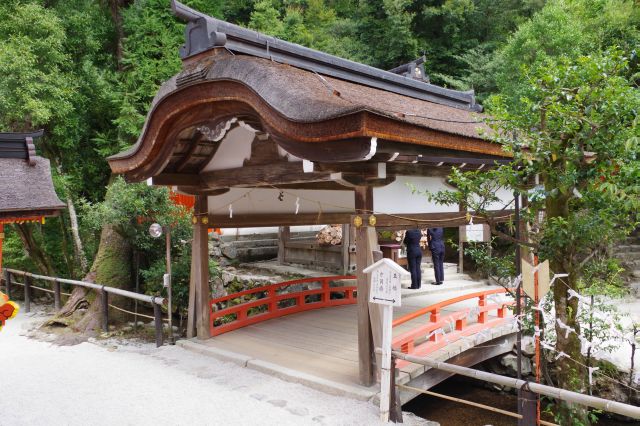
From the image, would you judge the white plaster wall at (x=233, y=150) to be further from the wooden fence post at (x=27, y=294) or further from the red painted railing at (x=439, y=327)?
the wooden fence post at (x=27, y=294)

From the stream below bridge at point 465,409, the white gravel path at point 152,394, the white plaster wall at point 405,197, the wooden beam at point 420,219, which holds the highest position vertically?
the white plaster wall at point 405,197

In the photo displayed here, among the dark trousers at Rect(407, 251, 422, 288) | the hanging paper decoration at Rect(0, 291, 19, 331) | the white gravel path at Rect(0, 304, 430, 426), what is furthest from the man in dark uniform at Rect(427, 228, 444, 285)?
the hanging paper decoration at Rect(0, 291, 19, 331)

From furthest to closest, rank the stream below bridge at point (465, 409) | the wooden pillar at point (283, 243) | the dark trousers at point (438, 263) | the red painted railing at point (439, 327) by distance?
the wooden pillar at point (283, 243) < the dark trousers at point (438, 263) < the stream below bridge at point (465, 409) < the red painted railing at point (439, 327)

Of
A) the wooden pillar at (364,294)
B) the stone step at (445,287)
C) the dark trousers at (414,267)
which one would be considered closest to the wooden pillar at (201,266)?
the wooden pillar at (364,294)

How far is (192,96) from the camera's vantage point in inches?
229

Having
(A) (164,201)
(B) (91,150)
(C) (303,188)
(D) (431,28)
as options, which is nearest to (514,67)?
(D) (431,28)

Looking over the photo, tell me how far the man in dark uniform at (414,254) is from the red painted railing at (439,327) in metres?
3.17

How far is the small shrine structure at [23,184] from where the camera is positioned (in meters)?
4.81

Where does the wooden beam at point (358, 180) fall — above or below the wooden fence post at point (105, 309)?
above

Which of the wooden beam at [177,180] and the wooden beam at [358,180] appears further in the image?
the wooden beam at [177,180]

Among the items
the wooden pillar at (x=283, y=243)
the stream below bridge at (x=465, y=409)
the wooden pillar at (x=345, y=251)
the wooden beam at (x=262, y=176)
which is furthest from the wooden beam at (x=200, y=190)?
the wooden pillar at (x=283, y=243)

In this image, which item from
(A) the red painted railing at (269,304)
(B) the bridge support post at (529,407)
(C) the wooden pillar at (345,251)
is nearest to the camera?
(B) the bridge support post at (529,407)

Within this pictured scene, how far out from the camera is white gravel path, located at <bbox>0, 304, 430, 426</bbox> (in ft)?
16.8

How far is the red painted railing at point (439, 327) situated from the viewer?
6070 mm
